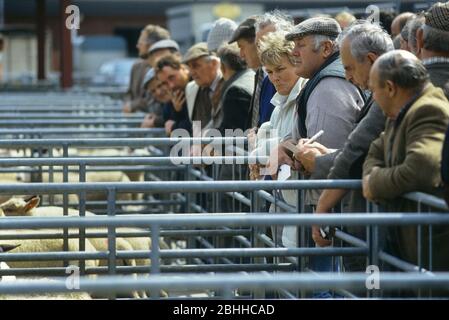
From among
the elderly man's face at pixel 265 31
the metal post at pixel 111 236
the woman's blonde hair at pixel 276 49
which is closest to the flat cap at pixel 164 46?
the elderly man's face at pixel 265 31

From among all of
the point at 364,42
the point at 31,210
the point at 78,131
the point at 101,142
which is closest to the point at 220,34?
the point at 78,131

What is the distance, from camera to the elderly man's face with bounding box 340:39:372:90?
520 centimetres

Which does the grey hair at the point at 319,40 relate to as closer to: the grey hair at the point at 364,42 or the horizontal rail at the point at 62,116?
the grey hair at the point at 364,42

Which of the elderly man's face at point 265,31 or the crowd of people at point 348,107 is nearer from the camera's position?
the crowd of people at point 348,107

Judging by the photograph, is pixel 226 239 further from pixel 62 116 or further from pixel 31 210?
pixel 62 116

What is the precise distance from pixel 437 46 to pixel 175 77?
4625 mm

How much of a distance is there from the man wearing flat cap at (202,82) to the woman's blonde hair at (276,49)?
213 centimetres

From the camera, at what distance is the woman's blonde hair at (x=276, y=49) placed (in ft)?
20.4

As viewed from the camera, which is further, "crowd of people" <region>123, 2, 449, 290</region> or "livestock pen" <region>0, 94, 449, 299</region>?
"crowd of people" <region>123, 2, 449, 290</region>

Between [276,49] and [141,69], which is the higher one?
[276,49]

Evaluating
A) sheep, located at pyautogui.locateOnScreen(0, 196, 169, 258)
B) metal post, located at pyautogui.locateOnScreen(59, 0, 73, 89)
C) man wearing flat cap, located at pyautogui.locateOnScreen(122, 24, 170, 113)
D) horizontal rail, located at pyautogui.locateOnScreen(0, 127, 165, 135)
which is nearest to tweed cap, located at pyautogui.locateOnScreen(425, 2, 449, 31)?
sheep, located at pyautogui.locateOnScreen(0, 196, 169, 258)

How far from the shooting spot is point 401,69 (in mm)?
4586

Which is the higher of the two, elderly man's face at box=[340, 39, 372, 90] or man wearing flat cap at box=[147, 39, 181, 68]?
elderly man's face at box=[340, 39, 372, 90]

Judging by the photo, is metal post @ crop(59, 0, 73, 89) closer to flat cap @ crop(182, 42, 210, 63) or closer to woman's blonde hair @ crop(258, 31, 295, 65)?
flat cap @ crop(182, 42, 210, 63)
